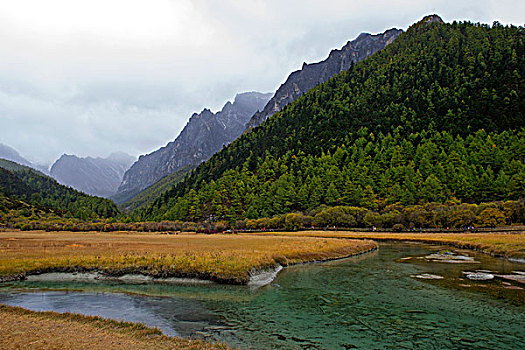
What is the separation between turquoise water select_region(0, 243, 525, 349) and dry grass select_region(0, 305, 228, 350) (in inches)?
88.0

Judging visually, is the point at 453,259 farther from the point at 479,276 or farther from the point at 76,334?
the point at 76,334

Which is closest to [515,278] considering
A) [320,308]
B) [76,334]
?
[320,308]

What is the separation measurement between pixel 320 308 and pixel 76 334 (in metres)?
15.0

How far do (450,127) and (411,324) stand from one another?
19145 cm

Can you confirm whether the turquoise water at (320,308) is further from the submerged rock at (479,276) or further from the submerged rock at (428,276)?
the submerged rock at (479,276)

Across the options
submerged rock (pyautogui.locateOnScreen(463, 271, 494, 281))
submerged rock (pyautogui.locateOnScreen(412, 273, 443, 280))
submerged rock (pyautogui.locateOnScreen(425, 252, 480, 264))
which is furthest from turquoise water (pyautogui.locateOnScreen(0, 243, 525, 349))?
submerged rock (pyautogui.locateOnScreen(425, 252, 480, 264))

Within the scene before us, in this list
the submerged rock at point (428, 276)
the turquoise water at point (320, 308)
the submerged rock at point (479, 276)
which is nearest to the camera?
the turquoise water at point (320, 308)

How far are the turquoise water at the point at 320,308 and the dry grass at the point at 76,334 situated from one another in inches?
88.0

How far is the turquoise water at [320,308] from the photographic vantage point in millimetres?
16906

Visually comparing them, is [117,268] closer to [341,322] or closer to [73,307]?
[73,307]

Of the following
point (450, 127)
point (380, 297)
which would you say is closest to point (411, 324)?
point (380, 297)

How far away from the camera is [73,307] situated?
71.6 ft

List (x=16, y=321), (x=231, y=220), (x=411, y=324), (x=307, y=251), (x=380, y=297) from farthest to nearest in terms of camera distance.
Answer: (x=231, y=220), (x=307, y=251), (x=380, y=297), (x=411, y=324), (x=16, y=321)

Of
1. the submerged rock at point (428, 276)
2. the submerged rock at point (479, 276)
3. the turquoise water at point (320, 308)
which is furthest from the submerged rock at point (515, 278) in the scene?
the submerged rock at point (428, 276)
